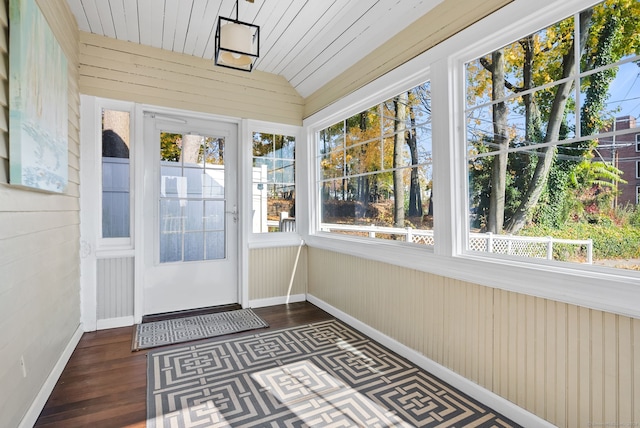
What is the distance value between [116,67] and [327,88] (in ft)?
6.76

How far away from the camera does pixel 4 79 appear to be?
1.46 meters

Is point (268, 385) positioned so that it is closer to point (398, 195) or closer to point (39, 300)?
point (39, 300)

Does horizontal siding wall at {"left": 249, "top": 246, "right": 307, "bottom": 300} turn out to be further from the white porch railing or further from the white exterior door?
the white porch railing

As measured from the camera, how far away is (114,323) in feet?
10.3

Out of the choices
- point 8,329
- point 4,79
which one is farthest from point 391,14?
point 8,329

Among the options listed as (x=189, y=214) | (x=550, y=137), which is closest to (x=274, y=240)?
(x=189, y=214)

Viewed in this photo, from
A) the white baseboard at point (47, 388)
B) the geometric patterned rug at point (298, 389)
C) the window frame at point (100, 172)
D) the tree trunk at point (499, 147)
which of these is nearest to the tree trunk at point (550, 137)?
the tree trunk at point (499, 147)

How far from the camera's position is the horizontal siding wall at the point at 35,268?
Result: 57.5 inches

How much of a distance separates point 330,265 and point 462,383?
178 cm

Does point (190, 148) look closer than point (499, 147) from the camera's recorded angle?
No

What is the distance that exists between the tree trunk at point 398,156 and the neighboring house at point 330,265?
5.4 inches

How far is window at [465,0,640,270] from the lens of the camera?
4.85 feet

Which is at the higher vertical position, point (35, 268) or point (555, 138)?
point (555, 138)

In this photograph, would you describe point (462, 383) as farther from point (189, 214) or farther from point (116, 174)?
point (116, 174)
